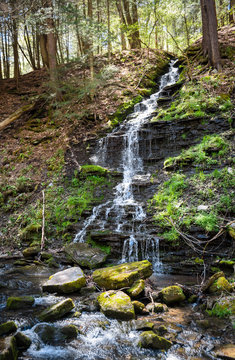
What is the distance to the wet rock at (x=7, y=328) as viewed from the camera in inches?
153

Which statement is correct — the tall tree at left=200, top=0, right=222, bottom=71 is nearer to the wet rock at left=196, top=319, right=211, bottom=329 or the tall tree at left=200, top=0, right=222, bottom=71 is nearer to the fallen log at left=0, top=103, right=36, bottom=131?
the fallen log at left=0, top=103, right=36, bottom=131

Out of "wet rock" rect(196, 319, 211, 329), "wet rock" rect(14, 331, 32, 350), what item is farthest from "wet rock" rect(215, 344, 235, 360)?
"wet rock" rect(14, 331, 32, 350)

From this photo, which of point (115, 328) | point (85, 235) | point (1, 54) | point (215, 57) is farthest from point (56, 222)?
point (1, 54)

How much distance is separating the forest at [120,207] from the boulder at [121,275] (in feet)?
0.13

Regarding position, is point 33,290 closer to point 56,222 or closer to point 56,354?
point 56,354

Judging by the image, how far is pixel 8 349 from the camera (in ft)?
10.6

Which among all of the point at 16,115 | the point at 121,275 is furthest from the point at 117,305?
the point at 16,115

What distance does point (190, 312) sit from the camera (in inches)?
186

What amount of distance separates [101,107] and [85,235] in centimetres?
949

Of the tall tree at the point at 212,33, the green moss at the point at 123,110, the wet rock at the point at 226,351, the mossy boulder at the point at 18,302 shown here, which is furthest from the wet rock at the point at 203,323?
the tall tree at the point at 212,33

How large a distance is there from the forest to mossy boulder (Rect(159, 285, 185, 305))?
0.04 meters

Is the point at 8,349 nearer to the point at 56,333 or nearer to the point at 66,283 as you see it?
the point at 56,333

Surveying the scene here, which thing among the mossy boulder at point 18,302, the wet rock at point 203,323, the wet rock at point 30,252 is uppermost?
the mossy boulder at point 18,302

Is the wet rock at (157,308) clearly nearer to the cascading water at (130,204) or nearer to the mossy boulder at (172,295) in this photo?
the mossy boulder at (172,295)
